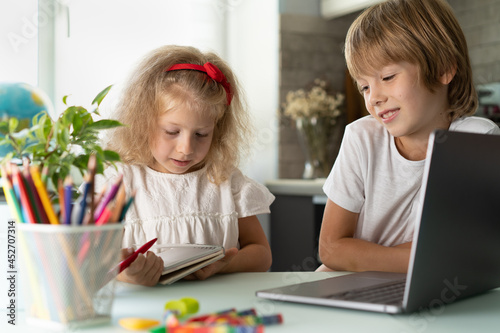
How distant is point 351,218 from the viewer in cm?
133

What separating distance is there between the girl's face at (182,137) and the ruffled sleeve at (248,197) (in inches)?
6.2

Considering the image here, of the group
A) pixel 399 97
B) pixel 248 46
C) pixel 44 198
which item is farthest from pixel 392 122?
pixel 248 46

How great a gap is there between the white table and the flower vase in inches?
90.3

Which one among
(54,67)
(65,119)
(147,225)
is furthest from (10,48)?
(65,119)

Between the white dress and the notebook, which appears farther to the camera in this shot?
the white dress

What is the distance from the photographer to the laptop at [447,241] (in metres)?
0.67

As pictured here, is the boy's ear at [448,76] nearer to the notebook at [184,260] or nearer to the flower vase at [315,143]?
the notebook at [184,260]

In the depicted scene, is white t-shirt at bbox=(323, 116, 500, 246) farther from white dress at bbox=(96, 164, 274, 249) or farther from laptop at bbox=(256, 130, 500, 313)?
laptop at bbox=(256, 130, 500, 313)

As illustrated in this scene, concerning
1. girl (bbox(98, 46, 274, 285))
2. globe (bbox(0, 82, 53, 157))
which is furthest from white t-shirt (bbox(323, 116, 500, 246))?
globe (bbox(0, 82, 53, 157))

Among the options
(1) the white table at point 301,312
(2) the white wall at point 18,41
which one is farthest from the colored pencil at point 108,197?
(2) the white wall at point 18,41

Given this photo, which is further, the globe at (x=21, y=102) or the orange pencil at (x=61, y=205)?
the globe at (x=21, y=102)

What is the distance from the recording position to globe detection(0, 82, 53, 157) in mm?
2348

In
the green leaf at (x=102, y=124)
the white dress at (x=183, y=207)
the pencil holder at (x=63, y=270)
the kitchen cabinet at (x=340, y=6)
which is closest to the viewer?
the pencil holder at (x=63, y=270)

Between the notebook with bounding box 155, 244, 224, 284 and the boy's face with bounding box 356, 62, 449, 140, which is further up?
the boy's face with bounding box 356, 62, 449, 140
